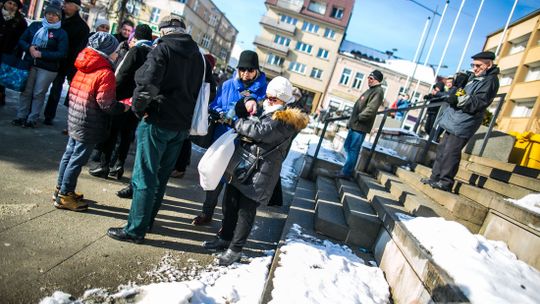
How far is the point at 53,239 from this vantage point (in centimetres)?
248

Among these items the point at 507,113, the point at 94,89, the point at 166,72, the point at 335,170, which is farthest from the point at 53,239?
the point at 507,113

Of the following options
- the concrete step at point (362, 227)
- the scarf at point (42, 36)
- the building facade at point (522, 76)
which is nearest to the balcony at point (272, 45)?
the building facade at point (522, 76)

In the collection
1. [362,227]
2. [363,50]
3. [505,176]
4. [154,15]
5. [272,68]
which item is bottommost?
[362,227]

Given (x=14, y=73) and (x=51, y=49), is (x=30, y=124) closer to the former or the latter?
(x=14, y=73)

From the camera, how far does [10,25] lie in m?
5.43

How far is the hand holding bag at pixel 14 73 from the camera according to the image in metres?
5.00

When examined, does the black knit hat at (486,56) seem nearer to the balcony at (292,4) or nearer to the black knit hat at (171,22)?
the black knit hat at (171,22)

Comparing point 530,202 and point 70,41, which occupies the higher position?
point 70,41

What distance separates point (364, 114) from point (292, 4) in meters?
39.6

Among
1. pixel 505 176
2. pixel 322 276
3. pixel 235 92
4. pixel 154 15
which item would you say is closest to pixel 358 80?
pixel 154 15

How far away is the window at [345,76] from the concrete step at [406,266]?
1379 inches

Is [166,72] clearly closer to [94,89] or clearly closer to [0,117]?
[94,89]

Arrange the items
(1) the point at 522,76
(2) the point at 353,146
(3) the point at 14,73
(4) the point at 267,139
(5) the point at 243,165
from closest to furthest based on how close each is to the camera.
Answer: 1. (4) the point at 267,139
2. (5) the point at 243,165
3. (3) the point at 14,73
4. (2) the point at 353,146
5. (1) the point at 522,76

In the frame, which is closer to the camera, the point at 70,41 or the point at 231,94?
the point at 231,94
